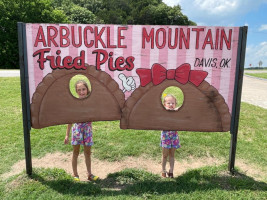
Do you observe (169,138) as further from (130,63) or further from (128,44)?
(128,44)

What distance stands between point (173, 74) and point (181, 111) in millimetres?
584

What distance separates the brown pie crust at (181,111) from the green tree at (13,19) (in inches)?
1140

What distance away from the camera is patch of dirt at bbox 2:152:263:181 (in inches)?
157

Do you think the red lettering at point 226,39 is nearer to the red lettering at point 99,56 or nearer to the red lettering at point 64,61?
the red lettering at point 99,56

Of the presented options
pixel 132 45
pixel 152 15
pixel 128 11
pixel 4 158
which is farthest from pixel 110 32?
pixel 128 11

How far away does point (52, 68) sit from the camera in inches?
136

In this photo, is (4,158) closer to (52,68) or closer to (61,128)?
(61,128)

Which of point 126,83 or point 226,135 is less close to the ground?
point 126,83

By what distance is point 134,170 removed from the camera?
12.8 ft

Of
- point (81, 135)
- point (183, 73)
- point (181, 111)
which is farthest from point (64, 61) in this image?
point (181, 111)

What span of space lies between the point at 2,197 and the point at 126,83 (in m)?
2.29

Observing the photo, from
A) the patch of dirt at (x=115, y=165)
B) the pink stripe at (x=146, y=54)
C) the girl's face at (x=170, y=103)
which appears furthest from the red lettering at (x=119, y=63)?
the patch of dirt at (x=115, y=165)

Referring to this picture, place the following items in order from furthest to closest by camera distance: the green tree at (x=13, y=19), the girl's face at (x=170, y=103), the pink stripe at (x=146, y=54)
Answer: the green tree at (x=13, y=19), the girl's face at (x=170, y=103), the pink stripe at (x=146, y=54)

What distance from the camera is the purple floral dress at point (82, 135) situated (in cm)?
345
